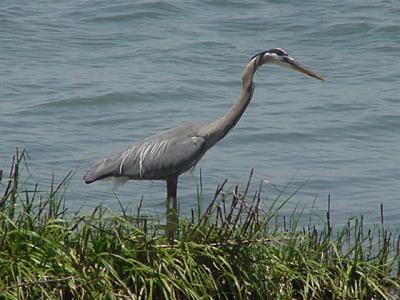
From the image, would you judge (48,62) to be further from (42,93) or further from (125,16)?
(125,16)

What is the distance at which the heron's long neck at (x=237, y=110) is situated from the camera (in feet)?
23.5

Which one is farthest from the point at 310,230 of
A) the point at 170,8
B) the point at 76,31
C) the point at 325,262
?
the point at 170,8

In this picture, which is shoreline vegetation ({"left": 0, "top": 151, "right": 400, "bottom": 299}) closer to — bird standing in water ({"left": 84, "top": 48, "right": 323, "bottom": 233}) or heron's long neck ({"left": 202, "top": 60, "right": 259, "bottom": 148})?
bird standing in water ({"left": 84, "top": 48, "right": 323, "bottom": 233})

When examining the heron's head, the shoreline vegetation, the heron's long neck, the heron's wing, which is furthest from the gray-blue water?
the shoreline vegetation

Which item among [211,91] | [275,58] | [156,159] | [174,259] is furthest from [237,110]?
[211,91]

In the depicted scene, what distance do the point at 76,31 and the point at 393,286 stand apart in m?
10.1

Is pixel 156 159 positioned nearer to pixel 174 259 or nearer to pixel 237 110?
pixel 237 110

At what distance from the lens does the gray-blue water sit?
378 inches

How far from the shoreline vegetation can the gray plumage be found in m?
1.19

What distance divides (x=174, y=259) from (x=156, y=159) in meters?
1.75

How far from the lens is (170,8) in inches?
658

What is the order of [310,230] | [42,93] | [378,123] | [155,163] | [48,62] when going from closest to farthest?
[310,230] → [155,163] → [378,123] → [42,93] → [48,62]

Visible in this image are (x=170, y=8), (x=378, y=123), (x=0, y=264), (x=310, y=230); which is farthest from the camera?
(x=170, y=8)

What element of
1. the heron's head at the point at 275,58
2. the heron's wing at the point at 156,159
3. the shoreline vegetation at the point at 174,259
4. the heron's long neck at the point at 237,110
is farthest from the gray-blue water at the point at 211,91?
the shoreline vegetation at the point at 174,259
